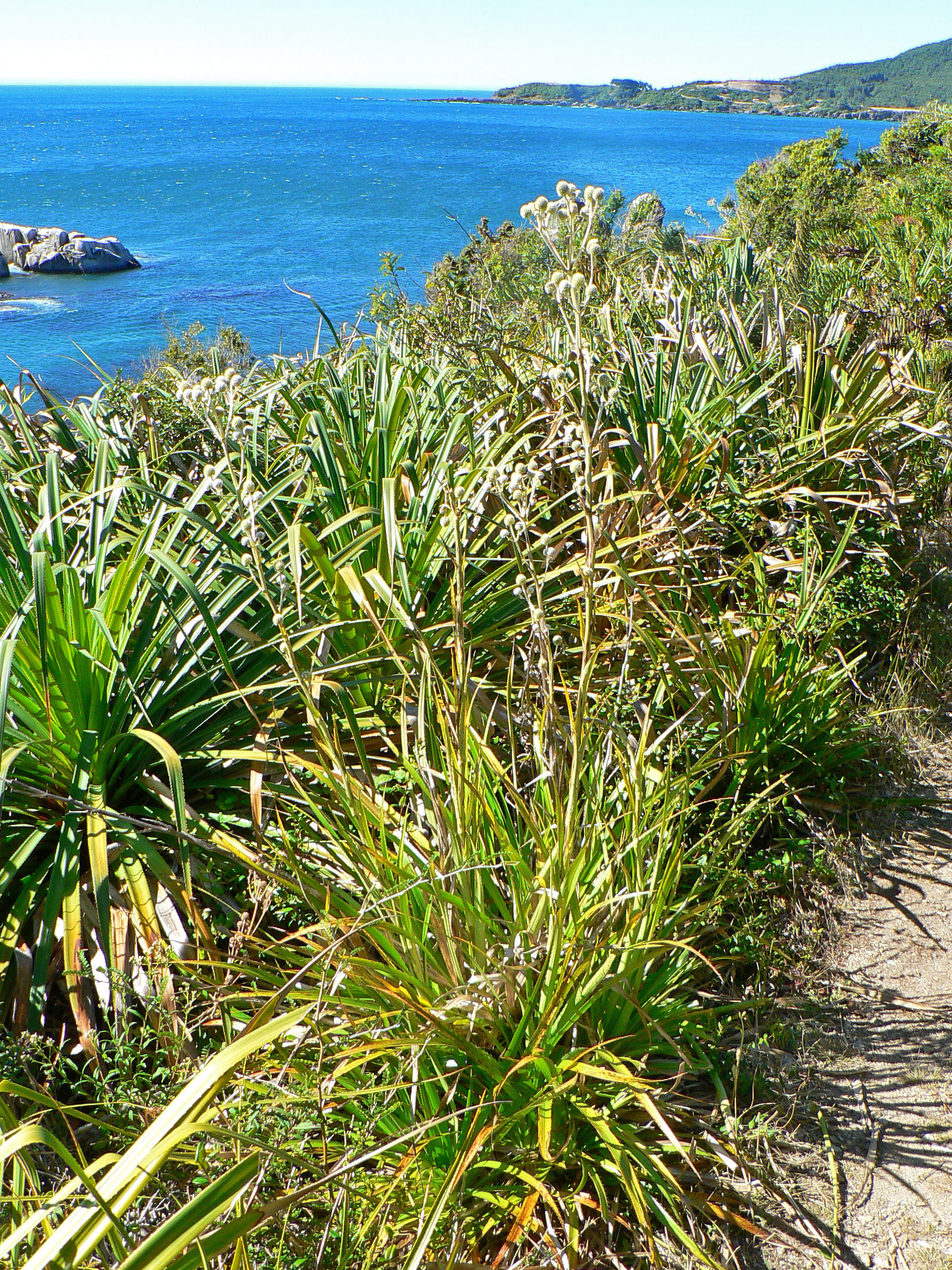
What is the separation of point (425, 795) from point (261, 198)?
89.6 meters

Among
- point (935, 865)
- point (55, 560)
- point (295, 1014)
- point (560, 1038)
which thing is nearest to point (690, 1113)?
point (560, 1038)

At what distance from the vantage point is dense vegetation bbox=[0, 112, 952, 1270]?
1.62m

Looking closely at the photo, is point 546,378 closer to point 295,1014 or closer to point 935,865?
point 935,865

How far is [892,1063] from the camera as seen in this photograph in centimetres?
204

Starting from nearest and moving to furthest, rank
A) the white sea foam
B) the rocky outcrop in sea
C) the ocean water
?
the ocean water, the white sea foam, the rocky outcrop in sea

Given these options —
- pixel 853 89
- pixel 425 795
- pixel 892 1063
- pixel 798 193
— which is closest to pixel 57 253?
pixel 798 193

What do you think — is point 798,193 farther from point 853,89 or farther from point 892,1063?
point 853,89

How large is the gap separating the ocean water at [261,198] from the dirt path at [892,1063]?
2.61 m

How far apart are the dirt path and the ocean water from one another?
2.61 metres

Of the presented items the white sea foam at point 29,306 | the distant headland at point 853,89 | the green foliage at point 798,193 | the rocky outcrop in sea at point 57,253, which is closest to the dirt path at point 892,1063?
the green foliage at point 798,193

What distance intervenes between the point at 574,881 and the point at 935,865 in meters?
1.54

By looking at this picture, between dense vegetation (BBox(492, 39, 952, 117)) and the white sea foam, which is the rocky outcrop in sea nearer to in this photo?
the white sea foam

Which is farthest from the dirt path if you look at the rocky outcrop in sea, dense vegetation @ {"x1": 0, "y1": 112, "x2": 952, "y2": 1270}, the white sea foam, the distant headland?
the distant headland

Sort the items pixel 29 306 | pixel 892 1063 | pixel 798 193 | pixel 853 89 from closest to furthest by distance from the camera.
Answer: pixel 892 1063
pixel 798 193
pixel 29 306
pixel 853 89
